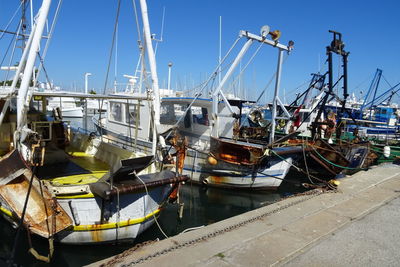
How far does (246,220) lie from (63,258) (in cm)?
359

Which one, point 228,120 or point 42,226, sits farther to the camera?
point 228,120

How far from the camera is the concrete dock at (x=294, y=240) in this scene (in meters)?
3.87

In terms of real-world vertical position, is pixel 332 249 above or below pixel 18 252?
above

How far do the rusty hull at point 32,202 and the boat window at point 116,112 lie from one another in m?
6.94

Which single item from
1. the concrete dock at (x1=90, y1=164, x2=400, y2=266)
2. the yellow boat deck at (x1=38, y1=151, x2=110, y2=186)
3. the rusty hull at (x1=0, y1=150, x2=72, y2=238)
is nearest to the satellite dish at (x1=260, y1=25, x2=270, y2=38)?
the concrete dock at (x1=90, y1=164, x2=400, y2=266)

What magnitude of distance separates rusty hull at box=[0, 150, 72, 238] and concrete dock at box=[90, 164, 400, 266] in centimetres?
185

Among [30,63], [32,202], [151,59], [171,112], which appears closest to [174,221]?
[32,202]

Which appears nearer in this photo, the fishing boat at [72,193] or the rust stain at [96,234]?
the fishing boat at [72,193]

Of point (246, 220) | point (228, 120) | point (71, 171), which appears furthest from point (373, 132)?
point (71, 171)

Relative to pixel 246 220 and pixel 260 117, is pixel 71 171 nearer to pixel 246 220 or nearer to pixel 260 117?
pixel 246 220

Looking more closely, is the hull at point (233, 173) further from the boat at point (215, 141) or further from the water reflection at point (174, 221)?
the water reflection at point (174, 221)

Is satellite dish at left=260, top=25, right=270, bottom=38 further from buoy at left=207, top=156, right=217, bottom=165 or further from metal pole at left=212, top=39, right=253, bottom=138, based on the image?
buoy at left=207, top=156, right=217, bottom=165

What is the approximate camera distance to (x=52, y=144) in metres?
8.13

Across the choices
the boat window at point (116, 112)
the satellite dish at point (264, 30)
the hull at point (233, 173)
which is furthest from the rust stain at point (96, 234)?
the satellite dish at point (264, 30)
